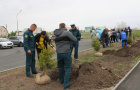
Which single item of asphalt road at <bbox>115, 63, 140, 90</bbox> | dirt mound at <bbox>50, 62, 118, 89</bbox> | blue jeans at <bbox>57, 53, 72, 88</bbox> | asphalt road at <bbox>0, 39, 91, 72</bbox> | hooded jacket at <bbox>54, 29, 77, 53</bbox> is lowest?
asphalt road at <bbox>0, 39, 91, 72</bbox>

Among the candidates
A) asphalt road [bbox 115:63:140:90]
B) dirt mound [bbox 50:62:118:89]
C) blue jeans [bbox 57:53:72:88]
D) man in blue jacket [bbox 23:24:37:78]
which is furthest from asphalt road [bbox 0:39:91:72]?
asphalt road [bbox 115:63:140:90]

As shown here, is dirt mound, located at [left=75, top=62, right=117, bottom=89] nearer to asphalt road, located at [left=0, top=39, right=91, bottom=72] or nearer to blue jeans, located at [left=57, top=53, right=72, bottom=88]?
blue jeans, located at [left=57, top=53, right=72, bottom=88]

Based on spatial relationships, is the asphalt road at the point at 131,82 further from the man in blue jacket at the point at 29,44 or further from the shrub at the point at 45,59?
the man in blue jacket at the point at 29,44

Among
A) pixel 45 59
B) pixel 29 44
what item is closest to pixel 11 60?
pixel 29 44

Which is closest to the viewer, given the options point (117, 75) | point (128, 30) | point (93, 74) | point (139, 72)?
point (93, 74)

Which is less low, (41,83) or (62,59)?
(62,59)

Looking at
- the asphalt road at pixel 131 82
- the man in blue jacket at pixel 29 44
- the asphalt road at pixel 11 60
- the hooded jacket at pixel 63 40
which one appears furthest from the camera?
the asphalt road at pixel 11 60

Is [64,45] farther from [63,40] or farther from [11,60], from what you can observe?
[11,60]

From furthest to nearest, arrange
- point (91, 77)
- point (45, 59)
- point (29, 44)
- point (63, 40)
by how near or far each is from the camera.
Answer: point (29, 44), point (91, 77), point (45, 59), point (63, 40)

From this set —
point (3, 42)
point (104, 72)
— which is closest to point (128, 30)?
point (104, 72)

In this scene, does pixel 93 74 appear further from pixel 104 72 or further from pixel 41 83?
pixel 41 83

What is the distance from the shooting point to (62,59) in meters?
4.34

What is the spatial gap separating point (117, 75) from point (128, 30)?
13827 millimetres

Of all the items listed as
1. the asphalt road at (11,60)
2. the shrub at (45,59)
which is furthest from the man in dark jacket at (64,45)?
the asphalt road at (11,60)
